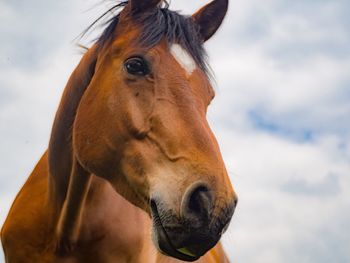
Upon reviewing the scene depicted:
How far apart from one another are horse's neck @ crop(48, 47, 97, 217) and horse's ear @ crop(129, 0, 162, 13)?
50cm

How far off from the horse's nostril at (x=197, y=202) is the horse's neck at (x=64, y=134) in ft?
5.87

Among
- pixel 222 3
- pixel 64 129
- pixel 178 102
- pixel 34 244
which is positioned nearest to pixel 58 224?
pixel 34 244

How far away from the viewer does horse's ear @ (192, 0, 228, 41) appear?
5.04 meters

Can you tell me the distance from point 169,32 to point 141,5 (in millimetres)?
460

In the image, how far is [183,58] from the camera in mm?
4258

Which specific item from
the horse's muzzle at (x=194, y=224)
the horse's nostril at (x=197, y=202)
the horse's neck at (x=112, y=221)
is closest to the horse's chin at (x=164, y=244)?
the horse's muzzle at (x=194, y=224)

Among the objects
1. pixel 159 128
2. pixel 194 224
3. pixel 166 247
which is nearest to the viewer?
pixel 194 224

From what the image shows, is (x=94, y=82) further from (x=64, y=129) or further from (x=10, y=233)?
(x=10, y=233)

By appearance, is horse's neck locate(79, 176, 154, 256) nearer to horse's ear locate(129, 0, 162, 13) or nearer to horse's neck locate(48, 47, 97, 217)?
horse's neck locate(48, 47, 97, 217)

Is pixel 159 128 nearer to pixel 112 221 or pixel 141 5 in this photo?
pixel 141 5

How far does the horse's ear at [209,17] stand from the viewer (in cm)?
504

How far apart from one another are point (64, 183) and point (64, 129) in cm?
47

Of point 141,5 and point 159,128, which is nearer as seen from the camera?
point 159,128

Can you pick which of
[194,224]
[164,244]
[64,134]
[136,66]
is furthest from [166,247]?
[64,134]
